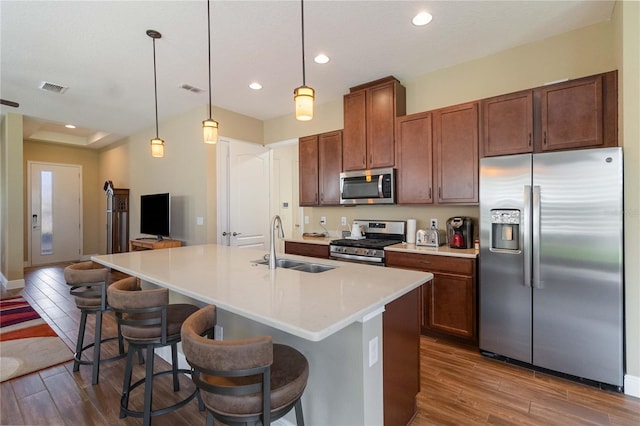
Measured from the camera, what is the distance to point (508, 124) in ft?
9.24

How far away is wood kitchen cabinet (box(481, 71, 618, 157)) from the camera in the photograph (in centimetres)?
240

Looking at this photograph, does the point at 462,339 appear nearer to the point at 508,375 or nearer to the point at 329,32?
the point at 508,375

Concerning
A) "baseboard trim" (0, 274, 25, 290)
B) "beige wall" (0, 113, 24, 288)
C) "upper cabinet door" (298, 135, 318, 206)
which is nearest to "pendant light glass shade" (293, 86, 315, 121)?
"upper cabinet door" (298, 135, 318, 206)

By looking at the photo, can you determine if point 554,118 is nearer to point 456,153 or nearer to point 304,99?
point 456,153

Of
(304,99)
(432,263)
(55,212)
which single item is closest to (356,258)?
(432,263)

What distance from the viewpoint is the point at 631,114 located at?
2146 millimetres

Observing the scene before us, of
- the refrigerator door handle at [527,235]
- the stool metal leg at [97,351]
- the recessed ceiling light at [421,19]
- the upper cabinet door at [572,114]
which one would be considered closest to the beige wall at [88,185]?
the stool metal leg at [97,351]

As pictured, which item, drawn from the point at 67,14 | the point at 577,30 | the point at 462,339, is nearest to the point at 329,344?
the point at 462,339

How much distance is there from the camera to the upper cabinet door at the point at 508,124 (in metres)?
2.72

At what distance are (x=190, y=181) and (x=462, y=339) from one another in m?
4.23

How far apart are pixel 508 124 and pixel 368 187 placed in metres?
1.56

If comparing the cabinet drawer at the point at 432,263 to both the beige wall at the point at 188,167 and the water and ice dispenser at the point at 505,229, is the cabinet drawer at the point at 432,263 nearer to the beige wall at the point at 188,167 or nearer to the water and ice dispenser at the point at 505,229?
the water and ice dispenser at the point at 505,229

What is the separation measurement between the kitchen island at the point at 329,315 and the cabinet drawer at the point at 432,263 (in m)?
1.15

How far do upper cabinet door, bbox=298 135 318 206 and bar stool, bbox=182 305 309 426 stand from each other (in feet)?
10.5
